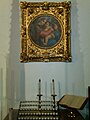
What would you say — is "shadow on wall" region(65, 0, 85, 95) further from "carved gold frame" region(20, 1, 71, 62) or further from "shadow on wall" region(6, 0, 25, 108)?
"shadow on wall" region(6, 0, 25, 108)

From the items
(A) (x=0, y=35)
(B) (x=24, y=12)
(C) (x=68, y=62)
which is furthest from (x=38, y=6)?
(C) (x=68, y=62)

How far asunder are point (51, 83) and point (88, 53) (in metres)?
0.83

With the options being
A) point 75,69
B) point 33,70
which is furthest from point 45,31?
point 75,69

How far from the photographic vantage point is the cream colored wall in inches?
169

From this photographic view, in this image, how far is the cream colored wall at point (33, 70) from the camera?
4.30 metres

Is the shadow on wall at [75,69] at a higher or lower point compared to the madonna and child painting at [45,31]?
lower

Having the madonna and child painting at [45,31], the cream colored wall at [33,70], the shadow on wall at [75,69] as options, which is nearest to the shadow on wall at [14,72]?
the cream colored wall at [33,70]

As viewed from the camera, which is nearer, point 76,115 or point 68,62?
point 76,115

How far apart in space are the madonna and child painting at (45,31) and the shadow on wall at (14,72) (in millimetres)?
281

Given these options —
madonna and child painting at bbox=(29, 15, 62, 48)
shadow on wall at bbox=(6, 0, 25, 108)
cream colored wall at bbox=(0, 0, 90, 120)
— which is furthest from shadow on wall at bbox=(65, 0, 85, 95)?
shadow on wall at bbox=(6, 0, 25, 108)

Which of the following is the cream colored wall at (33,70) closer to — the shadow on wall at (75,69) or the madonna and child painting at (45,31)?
the shadow on wall at (75,69)

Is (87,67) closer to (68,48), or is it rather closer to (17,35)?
(68,48)

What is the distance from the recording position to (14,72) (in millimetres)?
4320

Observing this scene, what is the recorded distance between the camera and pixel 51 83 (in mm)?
4324
